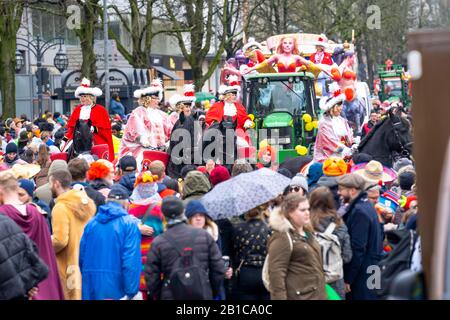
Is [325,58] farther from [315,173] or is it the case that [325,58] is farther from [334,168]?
[334,168]

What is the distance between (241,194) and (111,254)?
110 centimetres

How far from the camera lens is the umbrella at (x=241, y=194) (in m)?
8.86

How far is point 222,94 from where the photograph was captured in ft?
61.9

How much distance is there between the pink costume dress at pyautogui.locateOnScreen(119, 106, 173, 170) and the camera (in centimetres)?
1748

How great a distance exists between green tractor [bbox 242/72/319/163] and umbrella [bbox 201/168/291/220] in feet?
33.5

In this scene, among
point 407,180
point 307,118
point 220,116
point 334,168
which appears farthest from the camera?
point 307,118

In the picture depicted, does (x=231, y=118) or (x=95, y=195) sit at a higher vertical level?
(x=231, y=118)

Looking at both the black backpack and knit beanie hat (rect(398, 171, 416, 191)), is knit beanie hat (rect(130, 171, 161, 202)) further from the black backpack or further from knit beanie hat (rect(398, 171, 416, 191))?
the black backpack

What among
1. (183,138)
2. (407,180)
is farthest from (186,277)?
(183,138)

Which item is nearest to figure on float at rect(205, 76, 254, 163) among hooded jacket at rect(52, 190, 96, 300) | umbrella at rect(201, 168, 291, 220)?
umbrella at rect(201, 168, 291, 220)

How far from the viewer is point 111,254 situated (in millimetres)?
8664

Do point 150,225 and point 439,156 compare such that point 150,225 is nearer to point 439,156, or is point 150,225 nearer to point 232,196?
point 232,196
